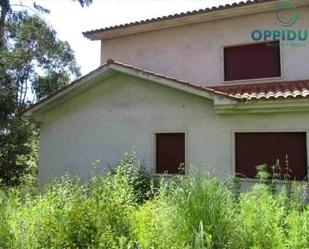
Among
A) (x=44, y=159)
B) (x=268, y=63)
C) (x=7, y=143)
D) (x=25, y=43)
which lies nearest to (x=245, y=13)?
(x=268, y=63)

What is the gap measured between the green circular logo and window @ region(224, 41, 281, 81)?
0.75m

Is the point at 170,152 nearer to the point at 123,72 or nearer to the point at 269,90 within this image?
the point at 123,72

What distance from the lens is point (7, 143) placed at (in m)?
20.2

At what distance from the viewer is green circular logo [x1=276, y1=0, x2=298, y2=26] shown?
13055mm

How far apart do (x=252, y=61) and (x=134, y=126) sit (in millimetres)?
4703

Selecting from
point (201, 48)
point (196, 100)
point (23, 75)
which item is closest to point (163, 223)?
point (196, 100)

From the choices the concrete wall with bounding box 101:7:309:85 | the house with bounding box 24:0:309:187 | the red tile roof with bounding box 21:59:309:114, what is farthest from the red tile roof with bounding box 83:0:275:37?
the red tile roof with bounding box 21:59:309:114

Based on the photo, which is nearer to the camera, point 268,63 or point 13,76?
point 268,63

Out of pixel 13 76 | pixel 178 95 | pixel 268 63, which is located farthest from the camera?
pixel 13 76

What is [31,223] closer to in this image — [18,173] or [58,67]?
[18,173]

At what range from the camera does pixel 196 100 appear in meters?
11.9

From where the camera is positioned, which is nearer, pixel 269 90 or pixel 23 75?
pixel 269 90

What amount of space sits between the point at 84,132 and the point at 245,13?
707cm

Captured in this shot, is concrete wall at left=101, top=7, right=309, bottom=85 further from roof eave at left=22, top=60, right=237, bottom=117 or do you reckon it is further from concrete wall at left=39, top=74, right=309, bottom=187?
roof eave at left=22, top=60, right=237, bottom=117
